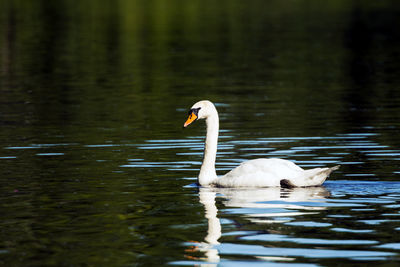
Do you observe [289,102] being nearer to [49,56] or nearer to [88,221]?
[88,221]

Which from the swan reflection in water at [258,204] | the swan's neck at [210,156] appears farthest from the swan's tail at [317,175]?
the swan's neck at [210,156]

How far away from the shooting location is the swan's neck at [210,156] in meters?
16.2

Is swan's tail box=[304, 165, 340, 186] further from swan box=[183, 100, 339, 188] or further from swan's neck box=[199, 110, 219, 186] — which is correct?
swan's neck box=[199, 110, 219, 186]

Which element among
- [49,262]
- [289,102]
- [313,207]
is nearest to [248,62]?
[289,102]

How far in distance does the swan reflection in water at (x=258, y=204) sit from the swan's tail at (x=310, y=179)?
0.33 feet

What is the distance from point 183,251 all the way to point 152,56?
131ft

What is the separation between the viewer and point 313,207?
545 inches

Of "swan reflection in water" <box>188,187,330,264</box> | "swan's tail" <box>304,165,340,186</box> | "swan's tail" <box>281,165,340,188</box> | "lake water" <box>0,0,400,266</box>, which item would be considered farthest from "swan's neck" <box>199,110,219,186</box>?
"swan's tail" <box>304,165,340,186</box>

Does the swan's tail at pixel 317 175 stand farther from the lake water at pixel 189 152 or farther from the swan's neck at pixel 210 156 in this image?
the swan's neck at pixel 210 156

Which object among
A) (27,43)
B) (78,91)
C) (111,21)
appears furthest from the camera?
(111,21)

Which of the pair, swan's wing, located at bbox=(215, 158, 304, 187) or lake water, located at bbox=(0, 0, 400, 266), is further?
swan's wing, located at bbox=(215, 158, 304, 187)

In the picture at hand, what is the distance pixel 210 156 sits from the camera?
16500 mm

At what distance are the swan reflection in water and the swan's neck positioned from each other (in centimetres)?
21

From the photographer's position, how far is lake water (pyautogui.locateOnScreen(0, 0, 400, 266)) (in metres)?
11.8
